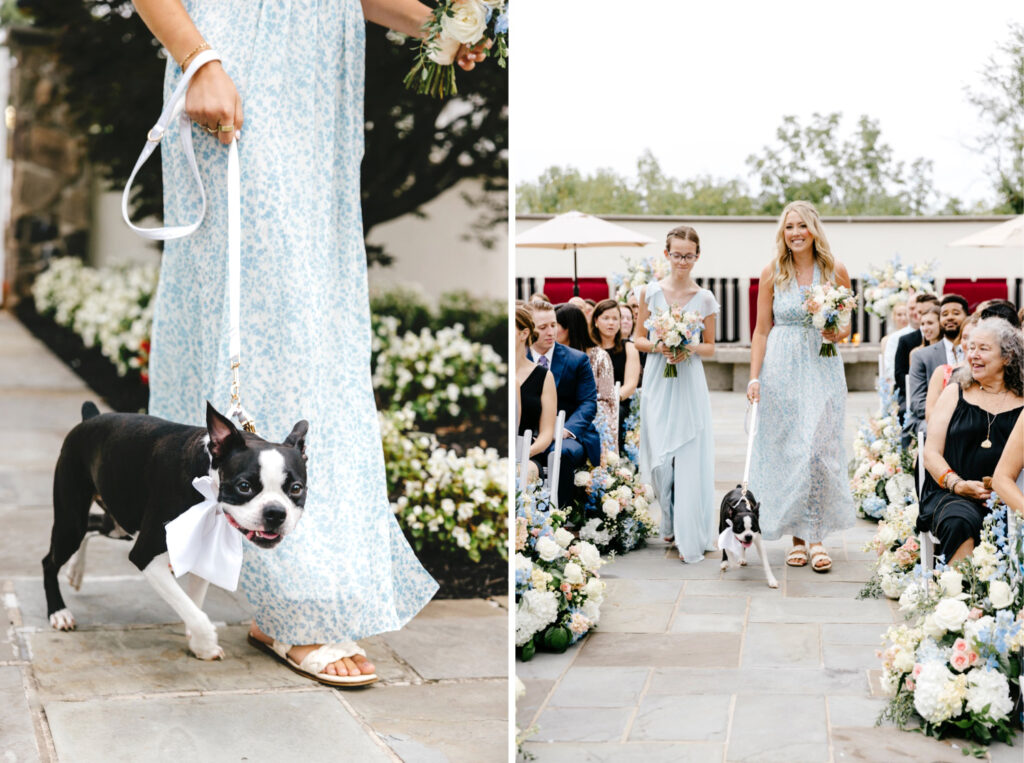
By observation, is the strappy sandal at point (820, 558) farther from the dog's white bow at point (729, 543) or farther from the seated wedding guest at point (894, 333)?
the seated wedding guest at point (894, 333)

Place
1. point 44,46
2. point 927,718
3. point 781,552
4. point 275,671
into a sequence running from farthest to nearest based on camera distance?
point 44,46 → point 781,552 → point 275,671 → point 927,718

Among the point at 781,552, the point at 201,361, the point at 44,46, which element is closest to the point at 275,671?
the point at 201,361

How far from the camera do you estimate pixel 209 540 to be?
2.67 m

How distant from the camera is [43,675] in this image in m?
2.90

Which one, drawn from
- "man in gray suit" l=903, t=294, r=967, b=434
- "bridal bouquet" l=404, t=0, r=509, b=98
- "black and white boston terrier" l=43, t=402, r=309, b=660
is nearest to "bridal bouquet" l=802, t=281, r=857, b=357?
"man in gray suit" l=903, t=294, r=967, b=434

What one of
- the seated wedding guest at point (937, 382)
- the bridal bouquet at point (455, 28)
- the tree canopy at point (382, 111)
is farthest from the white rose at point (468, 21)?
the tree canopy at point (382, 111)

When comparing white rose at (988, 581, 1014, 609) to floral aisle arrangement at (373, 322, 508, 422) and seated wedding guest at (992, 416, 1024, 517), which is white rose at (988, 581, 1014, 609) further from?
floral aisle arrangement at (373, 322, 508, 422)

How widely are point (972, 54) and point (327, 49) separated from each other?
1.57 meters

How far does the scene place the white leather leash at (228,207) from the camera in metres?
2.72

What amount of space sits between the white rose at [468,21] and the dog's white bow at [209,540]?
1.25m

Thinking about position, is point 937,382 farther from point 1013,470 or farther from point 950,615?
point 950,615

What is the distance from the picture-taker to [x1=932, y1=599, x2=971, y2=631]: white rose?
286 centimetres

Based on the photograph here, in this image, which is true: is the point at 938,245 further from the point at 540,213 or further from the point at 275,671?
the point at 275,671

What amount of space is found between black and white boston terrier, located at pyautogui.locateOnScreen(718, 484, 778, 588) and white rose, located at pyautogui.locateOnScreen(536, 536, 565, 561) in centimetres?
47
